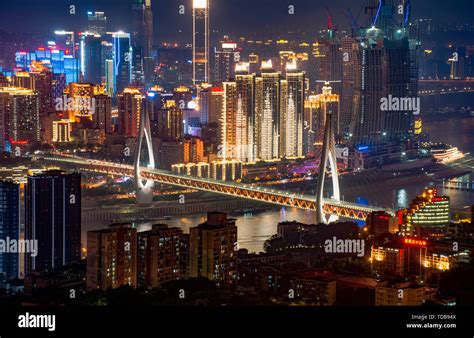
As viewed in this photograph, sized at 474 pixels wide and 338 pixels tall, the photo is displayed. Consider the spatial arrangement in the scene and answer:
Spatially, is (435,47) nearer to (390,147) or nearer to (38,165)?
(390,147)

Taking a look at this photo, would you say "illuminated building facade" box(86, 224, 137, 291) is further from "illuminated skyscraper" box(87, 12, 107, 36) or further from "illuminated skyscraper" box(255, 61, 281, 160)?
"illuminated skyscraper" box(87, 12, 107, 36)

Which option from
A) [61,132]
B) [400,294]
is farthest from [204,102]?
[400,294]

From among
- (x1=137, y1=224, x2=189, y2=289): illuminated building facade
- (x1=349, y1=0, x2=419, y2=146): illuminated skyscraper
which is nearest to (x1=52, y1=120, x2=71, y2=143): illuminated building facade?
(x1=349, y1=0, x2=419, y2=146): illuminated skyscraper

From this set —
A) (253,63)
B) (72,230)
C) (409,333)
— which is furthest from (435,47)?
(409,333)

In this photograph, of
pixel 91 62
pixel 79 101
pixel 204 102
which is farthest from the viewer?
pixel 91 62

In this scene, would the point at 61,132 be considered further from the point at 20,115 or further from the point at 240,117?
the point at 240,117
